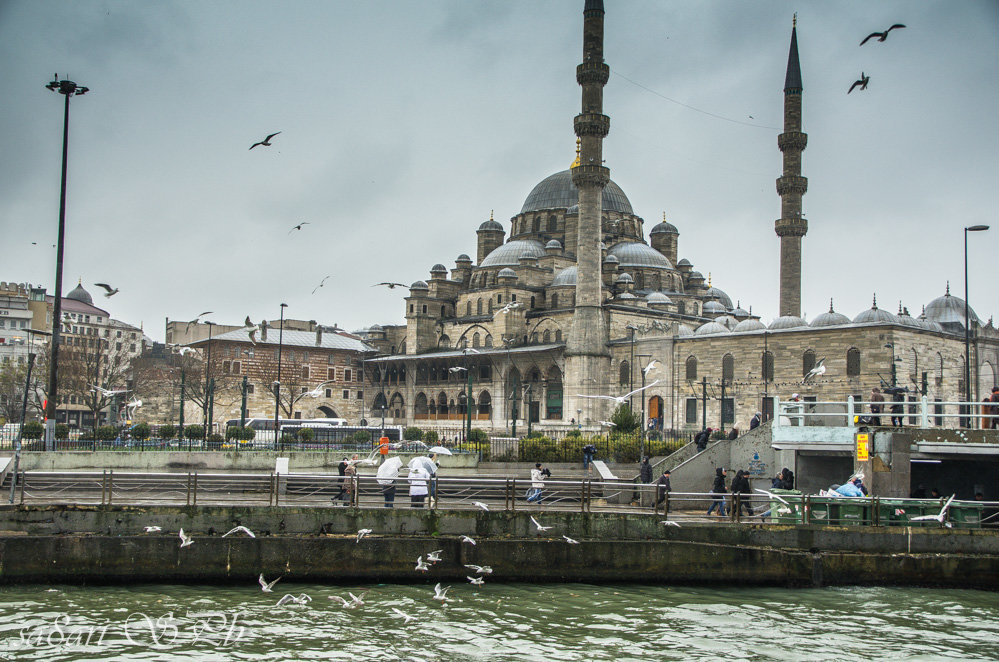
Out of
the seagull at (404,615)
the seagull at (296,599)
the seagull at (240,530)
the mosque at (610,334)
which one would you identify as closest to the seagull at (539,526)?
the seagull at (404,615)

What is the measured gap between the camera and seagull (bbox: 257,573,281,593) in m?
12.4

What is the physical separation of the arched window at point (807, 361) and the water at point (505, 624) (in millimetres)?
30260

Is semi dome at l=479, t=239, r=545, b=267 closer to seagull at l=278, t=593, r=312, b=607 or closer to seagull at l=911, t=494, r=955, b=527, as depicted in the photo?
seagull at l=911, t=494, r=955, b=527

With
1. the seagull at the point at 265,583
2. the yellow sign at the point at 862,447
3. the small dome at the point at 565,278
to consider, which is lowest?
the seagull at the point at 265,583

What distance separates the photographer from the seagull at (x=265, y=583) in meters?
12.4

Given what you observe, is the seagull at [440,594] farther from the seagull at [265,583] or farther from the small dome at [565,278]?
the small dome at [565,278]

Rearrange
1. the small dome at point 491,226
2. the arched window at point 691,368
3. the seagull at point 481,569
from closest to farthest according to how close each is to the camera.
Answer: the seagull at point 481,569, the arched window at point 691,368, the small dome at point 491,226

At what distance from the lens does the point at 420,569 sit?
42.8 ft

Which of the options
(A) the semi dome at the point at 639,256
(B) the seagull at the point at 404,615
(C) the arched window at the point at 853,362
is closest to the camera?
(B) the seagull at the point at 404,615

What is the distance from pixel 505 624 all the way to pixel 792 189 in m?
37.8

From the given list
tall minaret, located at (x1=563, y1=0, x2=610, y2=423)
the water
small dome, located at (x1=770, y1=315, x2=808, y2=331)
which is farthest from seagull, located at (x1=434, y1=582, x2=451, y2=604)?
small dome, located at (x1=770, y1=315, x2=808, y2=331)

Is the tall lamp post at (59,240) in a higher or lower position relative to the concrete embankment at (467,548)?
higher

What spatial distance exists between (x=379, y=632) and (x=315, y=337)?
53113 mm

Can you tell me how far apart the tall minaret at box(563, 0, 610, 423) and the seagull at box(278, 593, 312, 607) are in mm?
32202
